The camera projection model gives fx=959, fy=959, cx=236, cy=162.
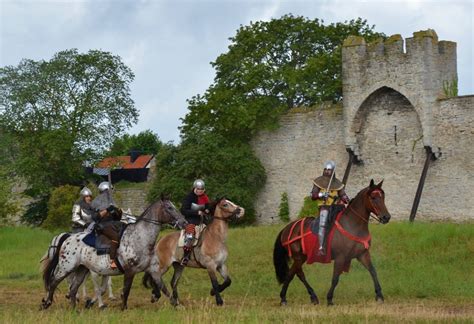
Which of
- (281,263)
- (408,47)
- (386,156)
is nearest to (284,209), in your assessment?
(386,156)

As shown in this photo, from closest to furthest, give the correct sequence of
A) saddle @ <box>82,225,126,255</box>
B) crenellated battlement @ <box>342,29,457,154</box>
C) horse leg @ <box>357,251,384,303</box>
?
horse leg @ <box>357,251,384,303</box>, saddle @ <box>82,225,126,255</box>, crenellated battlement @ <box>342,29,457,154</box>

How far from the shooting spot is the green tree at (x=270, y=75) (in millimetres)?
40375

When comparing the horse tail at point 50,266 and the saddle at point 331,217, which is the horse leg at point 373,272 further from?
the horse tail at point 50,266

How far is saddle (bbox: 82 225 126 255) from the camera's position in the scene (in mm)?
17422

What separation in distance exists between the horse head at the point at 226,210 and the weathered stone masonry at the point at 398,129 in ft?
55.0

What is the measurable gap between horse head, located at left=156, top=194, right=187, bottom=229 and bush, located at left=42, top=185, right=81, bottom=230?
2774 cm

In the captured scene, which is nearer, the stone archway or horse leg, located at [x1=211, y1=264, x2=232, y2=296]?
horse leg, located at [x1=211, y1=264, x2=232, y2=296]

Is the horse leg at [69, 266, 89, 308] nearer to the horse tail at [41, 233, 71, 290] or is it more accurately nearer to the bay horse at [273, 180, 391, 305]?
the horse tail at [41, 233, 71, 290]

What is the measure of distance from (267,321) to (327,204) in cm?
560

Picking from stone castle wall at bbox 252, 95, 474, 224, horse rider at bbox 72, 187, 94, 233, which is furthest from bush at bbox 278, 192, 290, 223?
horse rider at bbox 72, 187, 94, 233

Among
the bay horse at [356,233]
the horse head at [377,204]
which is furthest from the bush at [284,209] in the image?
the horse head at [377,204]

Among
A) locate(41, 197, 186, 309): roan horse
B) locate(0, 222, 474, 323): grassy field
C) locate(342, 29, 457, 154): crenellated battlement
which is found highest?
locate(342, 29, 457, 154): crenellated battlement

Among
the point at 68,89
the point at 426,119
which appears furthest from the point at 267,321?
the point at 68,89

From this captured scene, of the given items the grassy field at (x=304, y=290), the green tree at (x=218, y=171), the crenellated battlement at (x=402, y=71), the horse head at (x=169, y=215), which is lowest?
the grassy field at (x=304, y=290)
